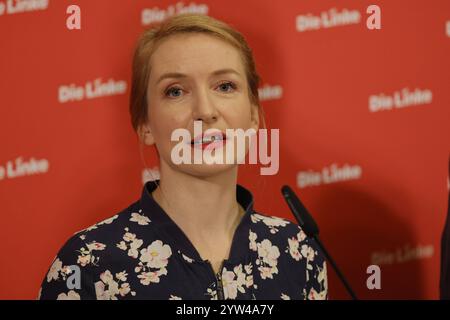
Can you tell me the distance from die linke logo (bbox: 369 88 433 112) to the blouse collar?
1.54 feet

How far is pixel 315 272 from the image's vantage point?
133 centimetres

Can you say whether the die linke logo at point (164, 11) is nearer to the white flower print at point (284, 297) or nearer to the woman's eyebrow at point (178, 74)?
the woman's eyebrow at point (178, 74)

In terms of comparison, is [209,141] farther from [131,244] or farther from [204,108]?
[131,244]

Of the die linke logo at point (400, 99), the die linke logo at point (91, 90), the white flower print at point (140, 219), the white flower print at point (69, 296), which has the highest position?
the die linke logo at point (91, 90)

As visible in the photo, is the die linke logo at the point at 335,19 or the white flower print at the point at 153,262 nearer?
the white flower print at the point at 153,262

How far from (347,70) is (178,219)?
58 centimetres

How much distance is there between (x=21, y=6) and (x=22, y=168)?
13.0 inches

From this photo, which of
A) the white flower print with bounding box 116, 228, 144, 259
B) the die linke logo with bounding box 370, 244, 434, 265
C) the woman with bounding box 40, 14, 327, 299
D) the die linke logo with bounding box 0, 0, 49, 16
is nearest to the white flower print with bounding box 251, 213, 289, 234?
the woman with bounding box 40, 14, 327, 299

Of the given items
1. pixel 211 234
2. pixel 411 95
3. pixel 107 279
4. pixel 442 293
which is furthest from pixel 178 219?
pixel 411 95

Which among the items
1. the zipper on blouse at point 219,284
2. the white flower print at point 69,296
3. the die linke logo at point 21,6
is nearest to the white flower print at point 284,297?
the zipper on blouse at point 219,284

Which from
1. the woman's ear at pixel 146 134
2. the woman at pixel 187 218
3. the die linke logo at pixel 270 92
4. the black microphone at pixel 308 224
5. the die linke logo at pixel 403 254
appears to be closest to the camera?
the black microphone at pixel 308 224

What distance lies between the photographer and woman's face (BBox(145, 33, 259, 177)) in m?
1.19

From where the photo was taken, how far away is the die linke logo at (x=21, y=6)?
4.48 ft
